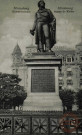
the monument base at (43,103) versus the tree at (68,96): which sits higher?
the monument base at (43,103)

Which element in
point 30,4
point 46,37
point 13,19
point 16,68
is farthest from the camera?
point 16,68

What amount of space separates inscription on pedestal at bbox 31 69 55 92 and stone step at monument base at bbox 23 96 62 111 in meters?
0.37

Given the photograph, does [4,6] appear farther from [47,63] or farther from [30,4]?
[47,63]

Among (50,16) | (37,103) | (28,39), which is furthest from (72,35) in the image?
(37,103)

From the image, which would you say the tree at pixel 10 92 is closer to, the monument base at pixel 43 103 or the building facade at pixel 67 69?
the building facade at pixel 67 69

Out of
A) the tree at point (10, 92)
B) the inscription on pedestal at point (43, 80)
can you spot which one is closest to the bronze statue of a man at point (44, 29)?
the inscription on pedestal at point (43, 80)

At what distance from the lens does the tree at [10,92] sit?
89.9 ft

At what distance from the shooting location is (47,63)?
964 centimetres

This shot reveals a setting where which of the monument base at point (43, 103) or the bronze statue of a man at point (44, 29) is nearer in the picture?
the monument base at point (43, 103)

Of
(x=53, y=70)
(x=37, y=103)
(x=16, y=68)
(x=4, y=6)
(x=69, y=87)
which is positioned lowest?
(x=69, y=87)

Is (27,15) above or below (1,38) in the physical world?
above

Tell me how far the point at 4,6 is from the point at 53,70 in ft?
30.0

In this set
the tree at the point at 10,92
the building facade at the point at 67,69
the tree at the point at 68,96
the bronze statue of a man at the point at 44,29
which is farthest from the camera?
the building facade at the point at 67,69

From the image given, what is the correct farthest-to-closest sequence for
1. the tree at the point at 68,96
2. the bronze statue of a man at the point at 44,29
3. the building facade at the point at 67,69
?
1. the building facade at the point at 67,69
2. the tree at the point at 68,96
3. the bronze statue of a man at the point at 44,29
